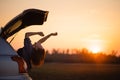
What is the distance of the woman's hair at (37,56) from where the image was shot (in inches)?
294

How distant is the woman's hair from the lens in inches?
294

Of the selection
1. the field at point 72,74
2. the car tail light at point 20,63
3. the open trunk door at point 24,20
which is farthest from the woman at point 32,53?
the field at point 72,74

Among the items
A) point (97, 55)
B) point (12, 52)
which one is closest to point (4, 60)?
point (12, 52)

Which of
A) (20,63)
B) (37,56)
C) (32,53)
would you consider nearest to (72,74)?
(32,53)

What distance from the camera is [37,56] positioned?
294 inches

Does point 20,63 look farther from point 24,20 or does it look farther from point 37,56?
point 24,20

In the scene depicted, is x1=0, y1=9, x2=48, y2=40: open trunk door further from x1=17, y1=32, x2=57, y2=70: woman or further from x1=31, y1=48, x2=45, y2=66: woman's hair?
x1=31, y1=48, x2=45, y2=66: woman's hair

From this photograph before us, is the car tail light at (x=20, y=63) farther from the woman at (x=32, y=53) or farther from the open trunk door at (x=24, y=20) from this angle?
the woman at (x=32, y=53)

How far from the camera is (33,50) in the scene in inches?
301

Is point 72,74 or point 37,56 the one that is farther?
point 72,74

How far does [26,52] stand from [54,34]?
99cm

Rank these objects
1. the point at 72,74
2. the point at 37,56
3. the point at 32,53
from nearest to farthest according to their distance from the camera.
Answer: the point at 37,56, the point at 32,53, the point at 72,74

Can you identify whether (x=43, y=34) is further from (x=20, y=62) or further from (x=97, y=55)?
(x=97, y=55)

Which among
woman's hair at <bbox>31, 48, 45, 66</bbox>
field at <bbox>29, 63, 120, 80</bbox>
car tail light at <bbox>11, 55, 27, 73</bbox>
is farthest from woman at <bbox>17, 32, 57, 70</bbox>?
field at <bbox>29, 63, 120, 80</bbox>
